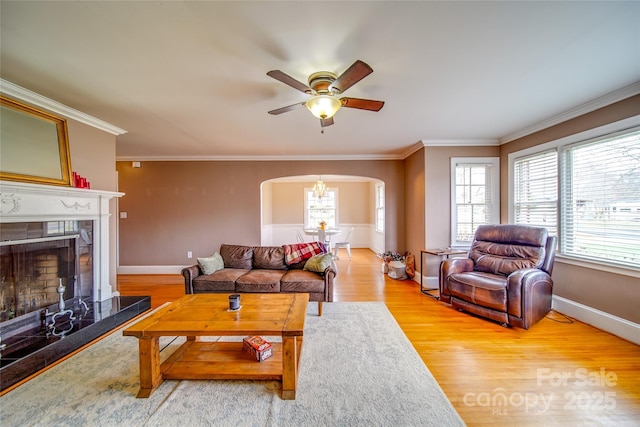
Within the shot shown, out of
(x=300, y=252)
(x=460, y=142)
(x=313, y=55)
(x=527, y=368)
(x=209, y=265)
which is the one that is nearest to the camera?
(x=313, y=55)

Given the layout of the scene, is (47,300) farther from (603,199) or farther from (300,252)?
(603,199)

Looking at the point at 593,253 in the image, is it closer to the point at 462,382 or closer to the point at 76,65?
the point at 462,382

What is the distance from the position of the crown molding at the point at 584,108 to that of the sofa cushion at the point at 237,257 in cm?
435

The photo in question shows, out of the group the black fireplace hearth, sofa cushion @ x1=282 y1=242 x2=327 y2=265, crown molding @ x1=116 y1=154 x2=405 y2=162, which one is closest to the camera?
the black fireplace hearth

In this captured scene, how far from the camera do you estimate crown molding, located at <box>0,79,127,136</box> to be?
235cm

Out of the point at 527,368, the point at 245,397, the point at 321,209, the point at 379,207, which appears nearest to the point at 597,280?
the point at 527,368

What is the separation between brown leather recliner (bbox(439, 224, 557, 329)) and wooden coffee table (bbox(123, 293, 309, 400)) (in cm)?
211

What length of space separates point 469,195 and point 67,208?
5531 millimetres

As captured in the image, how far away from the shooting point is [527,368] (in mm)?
2088

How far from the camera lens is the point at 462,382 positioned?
6.29 feet

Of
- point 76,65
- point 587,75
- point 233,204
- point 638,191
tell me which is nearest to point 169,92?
point 76,65

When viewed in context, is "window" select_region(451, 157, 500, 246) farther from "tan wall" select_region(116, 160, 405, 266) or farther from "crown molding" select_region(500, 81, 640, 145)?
"tan wall" select_region(116, 160, 405, 266)

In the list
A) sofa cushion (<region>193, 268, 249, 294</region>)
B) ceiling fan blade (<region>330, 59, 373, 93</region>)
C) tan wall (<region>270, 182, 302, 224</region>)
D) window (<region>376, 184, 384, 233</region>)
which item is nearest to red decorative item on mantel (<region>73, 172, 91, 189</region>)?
sofa cushion (<region>193, 268, 249, 294</region>)

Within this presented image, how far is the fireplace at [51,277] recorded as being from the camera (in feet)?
7.28
